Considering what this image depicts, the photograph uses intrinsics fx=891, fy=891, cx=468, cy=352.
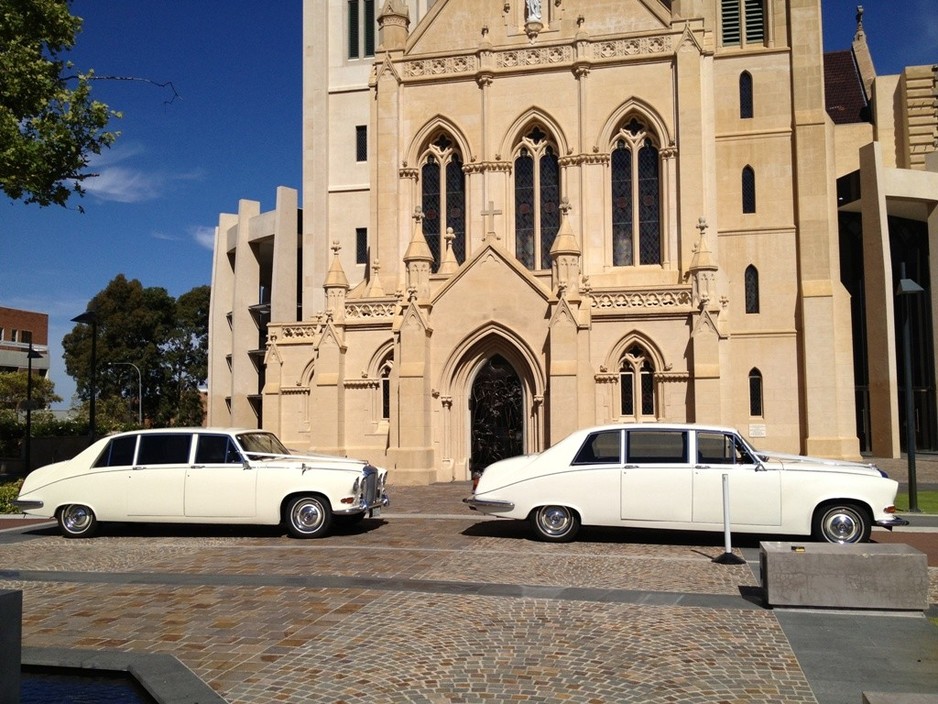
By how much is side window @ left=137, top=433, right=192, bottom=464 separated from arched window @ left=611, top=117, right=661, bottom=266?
16.4 metres

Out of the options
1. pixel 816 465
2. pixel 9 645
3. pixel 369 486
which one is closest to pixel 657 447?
pixel 816 465

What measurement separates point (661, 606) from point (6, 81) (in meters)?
14.5

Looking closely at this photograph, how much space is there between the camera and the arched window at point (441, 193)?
27.9 meters

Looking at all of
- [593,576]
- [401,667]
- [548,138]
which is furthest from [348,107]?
[401,667]

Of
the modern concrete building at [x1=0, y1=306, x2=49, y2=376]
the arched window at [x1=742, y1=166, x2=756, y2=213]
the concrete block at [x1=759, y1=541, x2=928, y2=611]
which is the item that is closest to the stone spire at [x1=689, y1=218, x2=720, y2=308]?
the arched window at [x1=742, y1=166, x2=756, y2=213]

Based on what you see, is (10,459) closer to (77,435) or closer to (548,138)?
(77,435)

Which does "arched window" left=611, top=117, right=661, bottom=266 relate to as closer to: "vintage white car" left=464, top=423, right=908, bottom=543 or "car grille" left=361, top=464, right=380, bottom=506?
"car grille" left=361, top=464, right=380, bottom=506

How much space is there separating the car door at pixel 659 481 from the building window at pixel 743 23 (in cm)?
2241

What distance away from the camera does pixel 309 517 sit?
12.9 m

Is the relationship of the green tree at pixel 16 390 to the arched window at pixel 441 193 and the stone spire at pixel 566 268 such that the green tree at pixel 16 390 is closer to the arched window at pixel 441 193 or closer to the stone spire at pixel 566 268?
the arched window at pixel 441 193

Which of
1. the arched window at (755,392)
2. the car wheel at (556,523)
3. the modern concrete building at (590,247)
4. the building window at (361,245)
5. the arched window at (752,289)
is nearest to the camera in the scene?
the car wheel at (556,523)

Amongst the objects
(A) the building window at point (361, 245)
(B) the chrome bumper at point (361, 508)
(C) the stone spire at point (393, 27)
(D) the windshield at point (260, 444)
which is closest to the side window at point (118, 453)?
(D) the windshield at point (260, 444)

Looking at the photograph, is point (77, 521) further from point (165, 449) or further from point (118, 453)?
point (165, 449)

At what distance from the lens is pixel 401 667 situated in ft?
20.8
